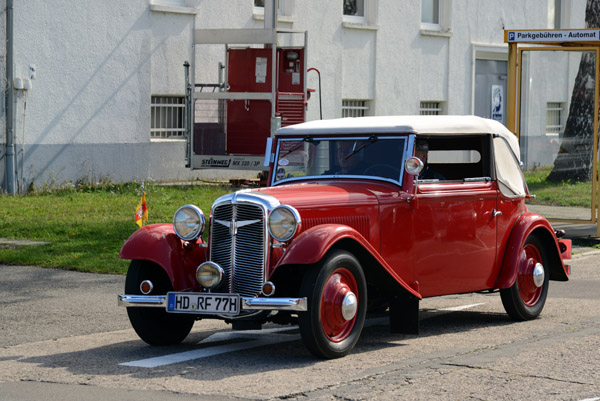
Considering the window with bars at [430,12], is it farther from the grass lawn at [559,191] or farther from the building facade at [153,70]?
the grass lawn at [559,191]

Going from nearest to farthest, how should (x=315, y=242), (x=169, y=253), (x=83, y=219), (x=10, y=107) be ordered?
(x=315, y=242) → (x=169, y=253) → (x=83, y=219) → (x=10, y=107)

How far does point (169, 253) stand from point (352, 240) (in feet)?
4.48

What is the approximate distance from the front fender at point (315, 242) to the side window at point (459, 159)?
70.4 inches

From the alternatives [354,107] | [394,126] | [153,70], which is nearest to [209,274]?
[394,126]

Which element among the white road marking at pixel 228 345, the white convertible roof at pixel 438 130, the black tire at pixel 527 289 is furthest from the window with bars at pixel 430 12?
the white road marking at pixel 228 345

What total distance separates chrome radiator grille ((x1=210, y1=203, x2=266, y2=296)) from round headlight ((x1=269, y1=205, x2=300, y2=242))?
105 mm

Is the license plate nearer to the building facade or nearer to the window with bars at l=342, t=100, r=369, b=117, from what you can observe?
the building facade

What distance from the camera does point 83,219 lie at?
16031 mm

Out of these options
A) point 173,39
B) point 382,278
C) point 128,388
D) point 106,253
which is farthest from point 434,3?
point 128,388

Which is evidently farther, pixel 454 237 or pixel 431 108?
pixel 431 108

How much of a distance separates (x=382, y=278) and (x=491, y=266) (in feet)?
5.21

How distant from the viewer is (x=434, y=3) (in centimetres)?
2908

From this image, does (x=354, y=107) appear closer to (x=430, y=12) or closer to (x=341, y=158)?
(x=430, y=12)

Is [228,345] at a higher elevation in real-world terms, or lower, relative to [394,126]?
lower
